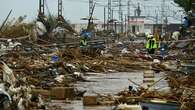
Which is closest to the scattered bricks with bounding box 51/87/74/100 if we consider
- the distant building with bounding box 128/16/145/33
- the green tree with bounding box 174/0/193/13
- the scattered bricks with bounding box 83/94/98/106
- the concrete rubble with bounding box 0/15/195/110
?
the concrete rubble with bounding box 0/15/195/110

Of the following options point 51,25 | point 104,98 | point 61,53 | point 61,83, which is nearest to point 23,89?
point 104,98

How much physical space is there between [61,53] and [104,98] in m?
15.2

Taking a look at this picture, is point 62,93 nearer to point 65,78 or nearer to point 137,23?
point 65,78

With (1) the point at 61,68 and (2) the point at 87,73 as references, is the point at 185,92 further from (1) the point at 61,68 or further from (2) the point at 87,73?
(2) the point at 87,73

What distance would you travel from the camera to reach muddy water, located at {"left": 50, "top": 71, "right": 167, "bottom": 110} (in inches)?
638

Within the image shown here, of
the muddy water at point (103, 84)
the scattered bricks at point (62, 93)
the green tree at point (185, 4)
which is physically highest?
the green tree at point (185, 4)

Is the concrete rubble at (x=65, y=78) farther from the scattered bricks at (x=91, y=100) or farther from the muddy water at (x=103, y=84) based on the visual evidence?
the muddy water at (x=103, y=84)

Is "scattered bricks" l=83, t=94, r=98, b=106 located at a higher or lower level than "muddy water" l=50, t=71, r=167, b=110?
higher

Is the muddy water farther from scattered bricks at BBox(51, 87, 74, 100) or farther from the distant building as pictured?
the distant building

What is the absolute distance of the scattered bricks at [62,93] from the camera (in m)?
17.5

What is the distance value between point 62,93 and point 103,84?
5063 mm

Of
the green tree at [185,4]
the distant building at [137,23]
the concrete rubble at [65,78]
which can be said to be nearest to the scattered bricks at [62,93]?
the concrete rubble at [65,78]

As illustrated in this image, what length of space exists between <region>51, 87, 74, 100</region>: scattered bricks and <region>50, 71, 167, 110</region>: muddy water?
2.46 ft

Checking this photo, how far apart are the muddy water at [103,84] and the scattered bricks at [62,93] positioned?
75cm
